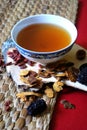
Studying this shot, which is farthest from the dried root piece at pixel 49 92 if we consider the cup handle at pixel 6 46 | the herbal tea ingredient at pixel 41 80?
the cup handle at pixel 6 46

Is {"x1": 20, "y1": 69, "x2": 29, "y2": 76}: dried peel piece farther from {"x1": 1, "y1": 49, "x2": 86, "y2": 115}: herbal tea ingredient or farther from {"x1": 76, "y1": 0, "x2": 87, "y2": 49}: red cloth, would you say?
{"x1": 76, "y1": 0, "x2": 87, "y2": 49}: red cloth

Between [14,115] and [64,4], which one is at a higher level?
[64,4]

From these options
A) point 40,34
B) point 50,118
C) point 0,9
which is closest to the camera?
point 50,118

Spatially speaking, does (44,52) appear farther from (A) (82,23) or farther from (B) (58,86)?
(A) (82,23)

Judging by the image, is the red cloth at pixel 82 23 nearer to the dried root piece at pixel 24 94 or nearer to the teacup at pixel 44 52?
the teacup at pixel 44 52

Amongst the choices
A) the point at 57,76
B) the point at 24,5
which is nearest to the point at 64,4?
the point at 24,5

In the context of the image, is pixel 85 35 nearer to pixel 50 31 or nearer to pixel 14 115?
pixel 50 31

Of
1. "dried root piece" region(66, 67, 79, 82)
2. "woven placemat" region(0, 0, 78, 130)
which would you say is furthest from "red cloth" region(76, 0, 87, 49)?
"dried root piece" region(66, 67, 79, 82)
